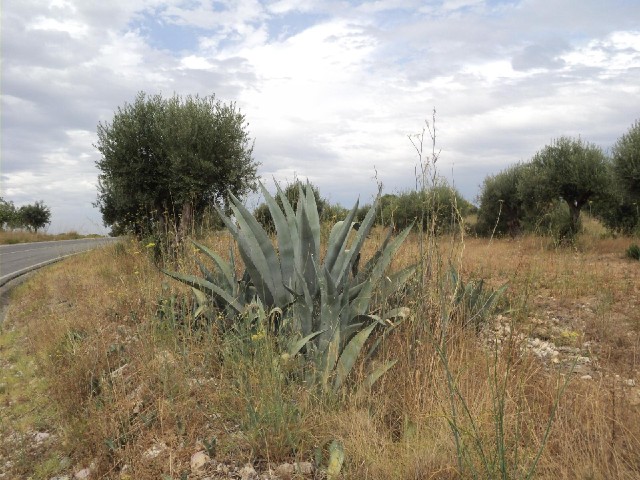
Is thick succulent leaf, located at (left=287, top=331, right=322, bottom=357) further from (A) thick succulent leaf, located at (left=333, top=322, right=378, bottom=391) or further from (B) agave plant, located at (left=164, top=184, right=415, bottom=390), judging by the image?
(A) thick succulent leaf, located at (left=333, top=322, right=378, bottom=391)

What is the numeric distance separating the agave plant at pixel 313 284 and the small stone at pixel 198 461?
851 mm

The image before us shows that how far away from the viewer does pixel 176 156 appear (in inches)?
517

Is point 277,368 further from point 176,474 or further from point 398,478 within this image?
point 398,478

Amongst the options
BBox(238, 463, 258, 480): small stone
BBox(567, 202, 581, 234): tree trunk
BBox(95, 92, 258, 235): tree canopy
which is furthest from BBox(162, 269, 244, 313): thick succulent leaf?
BBox(567, 202, 581, 234): tree trunk

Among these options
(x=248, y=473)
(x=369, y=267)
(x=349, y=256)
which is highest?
(x=349, y=256)

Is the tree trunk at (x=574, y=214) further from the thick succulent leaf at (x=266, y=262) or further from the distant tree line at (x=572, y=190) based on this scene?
the thick succulent leaf at (x=266, y=262)

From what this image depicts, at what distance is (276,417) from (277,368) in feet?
1.29

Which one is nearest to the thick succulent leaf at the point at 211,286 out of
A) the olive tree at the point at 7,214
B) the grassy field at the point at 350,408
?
the grassy field at the point at 350,408

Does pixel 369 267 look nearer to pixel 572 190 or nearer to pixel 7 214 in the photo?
pixel 572 190

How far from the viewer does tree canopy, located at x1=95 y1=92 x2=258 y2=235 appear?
13359mm

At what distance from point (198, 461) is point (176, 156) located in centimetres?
1086

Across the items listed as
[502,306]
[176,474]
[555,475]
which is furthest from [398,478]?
[502,306]

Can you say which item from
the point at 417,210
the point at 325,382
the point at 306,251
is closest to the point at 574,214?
the point at 417,210

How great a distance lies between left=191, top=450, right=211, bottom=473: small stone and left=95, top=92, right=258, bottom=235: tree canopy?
10282mm
